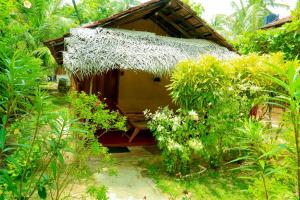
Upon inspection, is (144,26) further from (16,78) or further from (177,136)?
(16,78)

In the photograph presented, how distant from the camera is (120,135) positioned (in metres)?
7.68

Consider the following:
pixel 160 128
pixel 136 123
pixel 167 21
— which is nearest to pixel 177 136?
pixel 160 128

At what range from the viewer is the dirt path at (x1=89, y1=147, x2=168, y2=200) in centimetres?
430

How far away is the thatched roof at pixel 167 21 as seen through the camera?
22.8 ft

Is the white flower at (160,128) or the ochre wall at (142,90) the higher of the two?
the ochre wall at (142,90)

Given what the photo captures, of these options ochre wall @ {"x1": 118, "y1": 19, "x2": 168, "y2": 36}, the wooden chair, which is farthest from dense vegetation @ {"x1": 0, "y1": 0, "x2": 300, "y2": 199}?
ochre wall @ {"x1": 118, "y1": 19, "x2": 168, "y2": 36}

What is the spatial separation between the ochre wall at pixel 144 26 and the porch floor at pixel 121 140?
354 cm

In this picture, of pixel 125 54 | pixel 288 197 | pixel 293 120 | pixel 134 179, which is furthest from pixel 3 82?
pixel 125 54

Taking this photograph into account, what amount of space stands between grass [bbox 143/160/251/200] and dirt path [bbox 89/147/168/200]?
7.6 inches

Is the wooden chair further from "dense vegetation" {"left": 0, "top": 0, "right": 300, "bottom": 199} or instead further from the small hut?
"dense vegetation" {"left": 0, "top": 0, "right": 300, "bottom": 199}

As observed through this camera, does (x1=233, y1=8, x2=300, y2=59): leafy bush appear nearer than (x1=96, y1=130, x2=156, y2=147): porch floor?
No

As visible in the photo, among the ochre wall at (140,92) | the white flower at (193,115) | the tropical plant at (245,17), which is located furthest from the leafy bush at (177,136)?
the tropical plant at (245,17)

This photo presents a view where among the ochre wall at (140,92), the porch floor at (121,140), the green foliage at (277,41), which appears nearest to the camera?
the porch floor at (121,140)

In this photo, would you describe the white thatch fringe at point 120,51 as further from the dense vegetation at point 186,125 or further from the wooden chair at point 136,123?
the wooden chair at point 136,123
